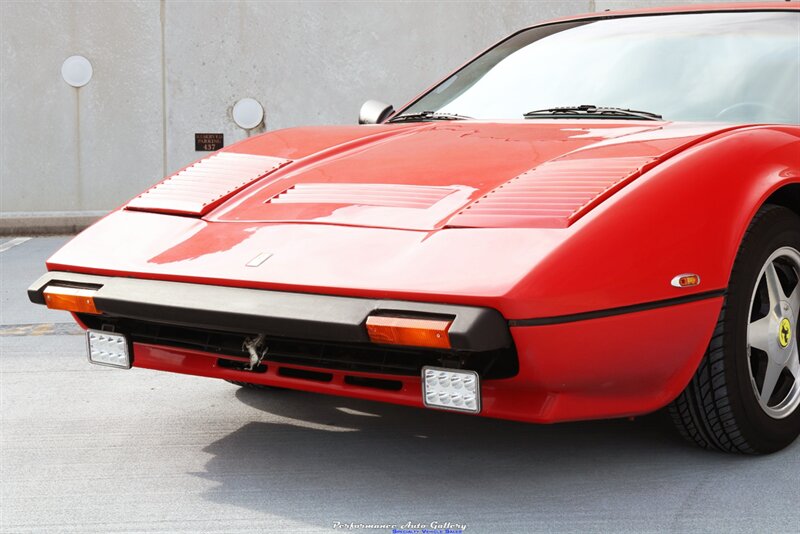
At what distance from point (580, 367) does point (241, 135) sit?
293 inches

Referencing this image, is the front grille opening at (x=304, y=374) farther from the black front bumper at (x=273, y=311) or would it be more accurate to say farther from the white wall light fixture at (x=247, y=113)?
the white wall light fixture at (x=247, y=113)

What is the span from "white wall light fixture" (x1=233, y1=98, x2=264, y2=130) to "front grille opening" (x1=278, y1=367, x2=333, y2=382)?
23.0 ft

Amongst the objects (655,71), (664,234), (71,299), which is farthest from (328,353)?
(655,71)

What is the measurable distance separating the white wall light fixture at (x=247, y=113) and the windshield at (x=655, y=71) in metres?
5.70

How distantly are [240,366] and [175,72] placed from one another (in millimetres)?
6996

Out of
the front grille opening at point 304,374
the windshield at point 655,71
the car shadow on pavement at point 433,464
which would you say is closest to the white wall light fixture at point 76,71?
the windshield at point 655,71

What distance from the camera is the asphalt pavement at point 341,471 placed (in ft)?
8.41

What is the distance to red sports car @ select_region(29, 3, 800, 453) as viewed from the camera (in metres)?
2.44

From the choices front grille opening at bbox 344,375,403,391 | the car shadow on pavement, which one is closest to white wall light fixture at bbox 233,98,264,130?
the car shadow on pavement

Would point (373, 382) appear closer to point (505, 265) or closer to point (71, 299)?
point (505, 265)

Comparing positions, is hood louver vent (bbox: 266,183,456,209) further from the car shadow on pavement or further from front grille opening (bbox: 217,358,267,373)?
the car shadow on pavement

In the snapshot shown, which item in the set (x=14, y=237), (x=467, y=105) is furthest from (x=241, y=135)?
(x=467, y=105)

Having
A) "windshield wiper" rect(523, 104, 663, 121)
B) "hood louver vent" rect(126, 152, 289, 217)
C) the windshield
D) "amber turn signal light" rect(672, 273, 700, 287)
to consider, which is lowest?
"amber turn signal light" rect(672, 273, 700, 287)

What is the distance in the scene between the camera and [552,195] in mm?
2604
